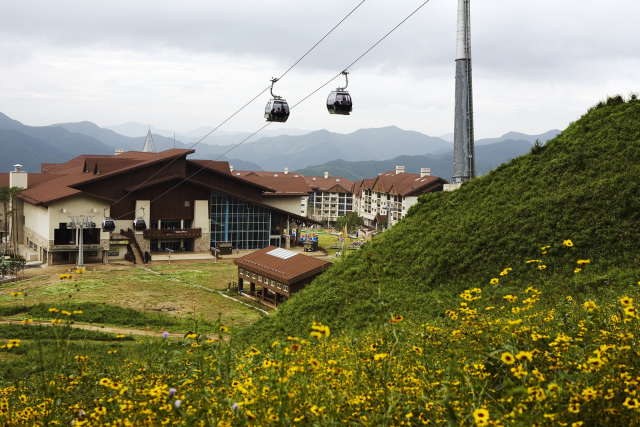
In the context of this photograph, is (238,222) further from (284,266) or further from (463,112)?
(463,112)

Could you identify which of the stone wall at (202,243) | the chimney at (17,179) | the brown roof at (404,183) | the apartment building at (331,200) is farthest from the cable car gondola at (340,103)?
the apartment building at (331,200)

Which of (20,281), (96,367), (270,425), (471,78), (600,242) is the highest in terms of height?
(471,78)

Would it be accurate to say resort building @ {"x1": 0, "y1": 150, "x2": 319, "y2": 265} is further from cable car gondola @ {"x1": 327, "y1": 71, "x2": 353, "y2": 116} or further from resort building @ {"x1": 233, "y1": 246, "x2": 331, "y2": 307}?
cable car gondola @ {"x1": 327, "y1": 71, "x2": 353, "y2": 116}

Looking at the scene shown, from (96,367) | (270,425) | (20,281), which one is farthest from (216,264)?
(270,425)

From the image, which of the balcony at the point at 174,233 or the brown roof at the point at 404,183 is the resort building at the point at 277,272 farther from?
the brown roof at the point at 404,183

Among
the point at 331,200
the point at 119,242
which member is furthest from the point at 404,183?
the point at 119,242

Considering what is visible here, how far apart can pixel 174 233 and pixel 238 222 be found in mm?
6802

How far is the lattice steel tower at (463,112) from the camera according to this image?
68.9ft

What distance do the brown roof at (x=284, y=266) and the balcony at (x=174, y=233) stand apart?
61.0 ft

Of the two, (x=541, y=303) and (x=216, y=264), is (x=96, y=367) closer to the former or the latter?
(x=541, y=303)

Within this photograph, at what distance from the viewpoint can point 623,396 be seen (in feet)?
11.4

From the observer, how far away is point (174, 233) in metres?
47.9

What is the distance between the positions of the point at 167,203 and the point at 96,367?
44.0 m

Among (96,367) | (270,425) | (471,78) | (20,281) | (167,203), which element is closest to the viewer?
(270,425)
